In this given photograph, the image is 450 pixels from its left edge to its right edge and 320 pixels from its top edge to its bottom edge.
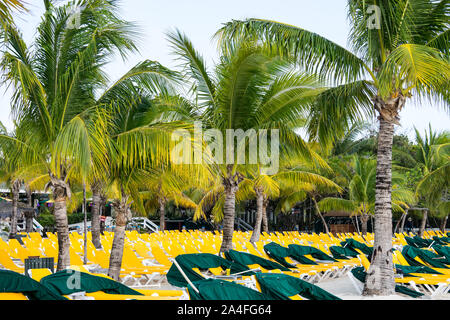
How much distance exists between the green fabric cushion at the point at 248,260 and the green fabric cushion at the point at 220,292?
14.9ft

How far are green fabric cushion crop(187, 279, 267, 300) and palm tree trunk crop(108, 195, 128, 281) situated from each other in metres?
4.28

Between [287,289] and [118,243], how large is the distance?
4478 mm

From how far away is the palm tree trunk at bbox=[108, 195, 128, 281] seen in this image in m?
9.42

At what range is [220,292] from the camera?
541cm

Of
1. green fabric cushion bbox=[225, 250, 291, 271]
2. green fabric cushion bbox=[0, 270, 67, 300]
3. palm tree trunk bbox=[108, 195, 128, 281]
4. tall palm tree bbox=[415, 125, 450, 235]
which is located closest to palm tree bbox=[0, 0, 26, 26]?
green fabric cushion bbox=[0, 270, 67, 300]

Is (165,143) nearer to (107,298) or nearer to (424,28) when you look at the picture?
(107,298)

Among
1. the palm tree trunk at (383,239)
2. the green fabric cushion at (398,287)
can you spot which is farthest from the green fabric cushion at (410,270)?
the palm tree trunk at (383,239)

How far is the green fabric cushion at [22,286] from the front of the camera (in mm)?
5230

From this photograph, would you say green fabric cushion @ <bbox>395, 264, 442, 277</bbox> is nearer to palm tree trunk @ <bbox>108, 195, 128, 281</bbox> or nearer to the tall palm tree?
palm tree trunk @ <bbox>108, 195, 128, 281</bbox>

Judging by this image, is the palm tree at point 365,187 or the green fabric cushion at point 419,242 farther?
the palm tree at point 365,187

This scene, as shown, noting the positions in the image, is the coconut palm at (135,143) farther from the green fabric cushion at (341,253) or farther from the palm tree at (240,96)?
the green fabric cushion at (341,253)

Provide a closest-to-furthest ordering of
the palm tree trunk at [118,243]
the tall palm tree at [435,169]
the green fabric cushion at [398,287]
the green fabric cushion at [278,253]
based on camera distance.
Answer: the green fabric cushion at [398,287] < the palm tree trunk at [118,243] < the green fabric cushion at [278,253] < the tall palm tree at [435,169]

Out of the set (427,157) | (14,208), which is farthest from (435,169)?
(14,208)
